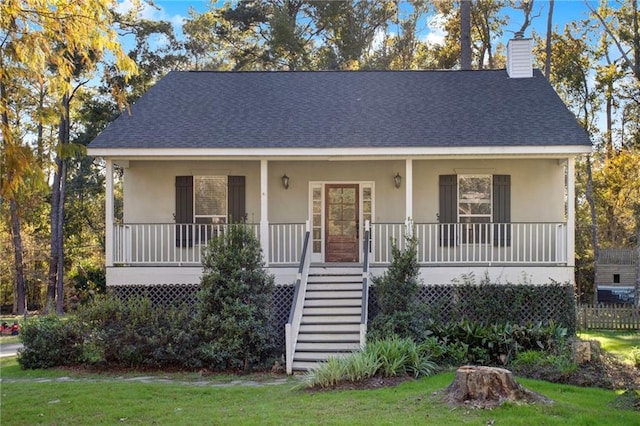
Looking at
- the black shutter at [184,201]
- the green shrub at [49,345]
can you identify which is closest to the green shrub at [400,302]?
the black shutter at [184,201]

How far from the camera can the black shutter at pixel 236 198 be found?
15.0 meters

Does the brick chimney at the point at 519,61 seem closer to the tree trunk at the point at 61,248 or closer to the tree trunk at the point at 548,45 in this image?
the tree trunk at the point at 548,45

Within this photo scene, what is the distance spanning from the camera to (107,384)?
→ 10047 mm

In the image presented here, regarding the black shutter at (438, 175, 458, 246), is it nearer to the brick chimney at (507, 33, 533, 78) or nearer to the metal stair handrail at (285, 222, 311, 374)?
the metal stair handrail at (285, 222, 311, 374)

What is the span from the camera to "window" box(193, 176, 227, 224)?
15016 mm

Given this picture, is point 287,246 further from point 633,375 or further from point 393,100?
point 633,375

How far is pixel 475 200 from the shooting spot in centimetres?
1481

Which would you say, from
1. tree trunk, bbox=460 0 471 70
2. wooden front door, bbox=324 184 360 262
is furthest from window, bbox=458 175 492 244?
tree trunk, bbox=460 0 471 70

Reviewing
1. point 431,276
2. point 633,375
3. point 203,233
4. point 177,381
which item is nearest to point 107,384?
point 177,381

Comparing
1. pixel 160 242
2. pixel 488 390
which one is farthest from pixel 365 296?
pixel 160 242

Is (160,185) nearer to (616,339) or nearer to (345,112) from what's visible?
(345,112)

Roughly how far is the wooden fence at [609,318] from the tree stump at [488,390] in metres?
11.7

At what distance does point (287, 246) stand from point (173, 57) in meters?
18.4

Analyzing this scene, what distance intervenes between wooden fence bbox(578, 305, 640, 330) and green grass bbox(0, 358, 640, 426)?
1031 centimetres
